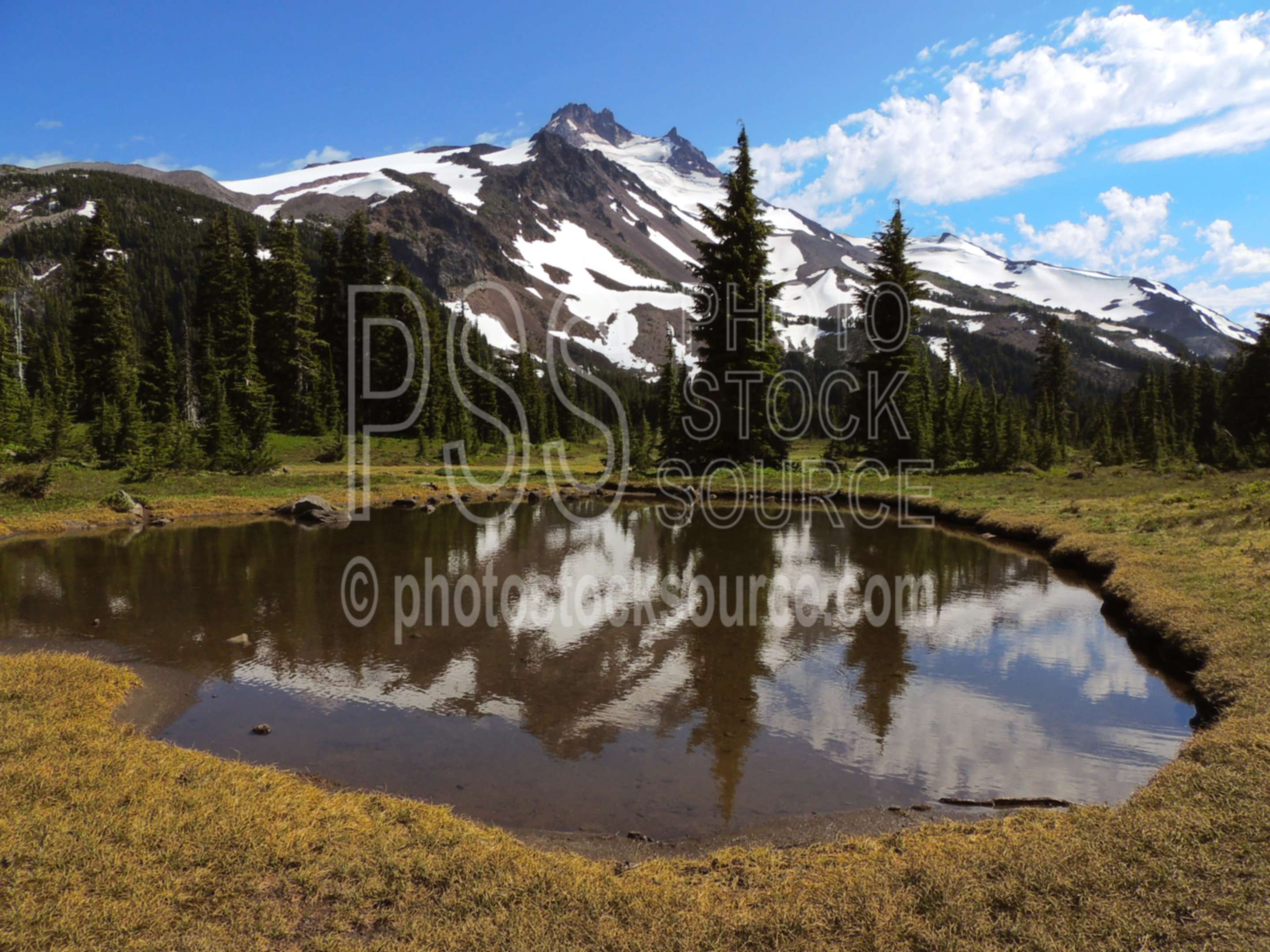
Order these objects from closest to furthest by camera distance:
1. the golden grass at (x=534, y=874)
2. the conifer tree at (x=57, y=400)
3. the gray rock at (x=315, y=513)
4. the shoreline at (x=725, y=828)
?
the golden grass at (x=534, y=874), the shoreline at (x=725, y=828), the gray rock at (x=315, y=513), the conifer tree at (x=57, y=400)

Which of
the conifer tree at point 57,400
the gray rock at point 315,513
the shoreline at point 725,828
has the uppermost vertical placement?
the conifer tree at point 57,400

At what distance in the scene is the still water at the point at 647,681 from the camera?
8961 mm

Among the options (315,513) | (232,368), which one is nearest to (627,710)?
(315,513)

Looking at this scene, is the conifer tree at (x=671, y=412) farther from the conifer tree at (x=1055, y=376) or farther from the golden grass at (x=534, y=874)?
the conifer tree at (x=1055, y=376)

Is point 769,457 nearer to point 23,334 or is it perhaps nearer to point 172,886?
point 172,886

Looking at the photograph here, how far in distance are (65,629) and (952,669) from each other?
1863cm

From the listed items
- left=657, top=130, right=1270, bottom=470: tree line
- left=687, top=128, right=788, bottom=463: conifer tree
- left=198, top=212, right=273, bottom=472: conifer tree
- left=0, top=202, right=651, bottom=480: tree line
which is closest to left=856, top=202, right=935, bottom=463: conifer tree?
left=657, top=130, right=1270, bottom=470: tree line

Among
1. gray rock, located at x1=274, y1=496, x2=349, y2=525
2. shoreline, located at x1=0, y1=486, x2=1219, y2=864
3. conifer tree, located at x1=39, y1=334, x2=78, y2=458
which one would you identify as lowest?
shoreline, located at x1=0, y1=486, x2=1219, y2=864

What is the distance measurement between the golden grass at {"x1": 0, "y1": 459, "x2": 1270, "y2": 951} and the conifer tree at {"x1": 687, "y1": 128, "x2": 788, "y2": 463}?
34452 mm

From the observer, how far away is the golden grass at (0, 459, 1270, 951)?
529cm

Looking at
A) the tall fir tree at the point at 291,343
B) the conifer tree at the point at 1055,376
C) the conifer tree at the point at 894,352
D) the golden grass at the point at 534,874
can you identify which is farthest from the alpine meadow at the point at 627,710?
the conifer tree at the point at 1055,376

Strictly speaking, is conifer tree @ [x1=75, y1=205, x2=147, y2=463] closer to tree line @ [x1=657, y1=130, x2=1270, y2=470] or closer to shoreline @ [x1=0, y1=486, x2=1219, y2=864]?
tree line @ [x1=657, y1=130, x2=1270, y2=470]

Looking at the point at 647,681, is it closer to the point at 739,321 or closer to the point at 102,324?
the point at 739,321

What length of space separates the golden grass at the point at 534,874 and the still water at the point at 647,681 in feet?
4.39
